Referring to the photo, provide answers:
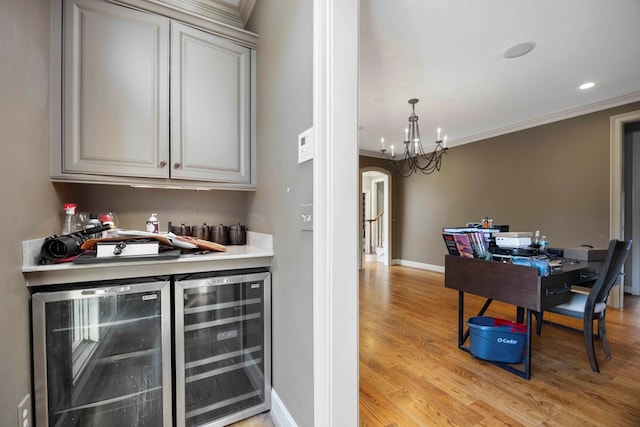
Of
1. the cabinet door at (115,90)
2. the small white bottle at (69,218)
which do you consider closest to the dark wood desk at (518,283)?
the cabinet door at (115,90)

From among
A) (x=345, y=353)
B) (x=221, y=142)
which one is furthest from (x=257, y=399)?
(x=221, y=142)

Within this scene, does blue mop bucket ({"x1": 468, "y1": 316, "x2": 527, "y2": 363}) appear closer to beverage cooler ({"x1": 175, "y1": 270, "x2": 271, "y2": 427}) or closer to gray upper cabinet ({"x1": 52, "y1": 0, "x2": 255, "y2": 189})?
beverage cooler ({"x1": 175, "y1": 270, "x2": 271, "y2": 427})

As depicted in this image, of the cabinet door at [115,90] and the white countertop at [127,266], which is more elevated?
the cabinet door at [115,90]

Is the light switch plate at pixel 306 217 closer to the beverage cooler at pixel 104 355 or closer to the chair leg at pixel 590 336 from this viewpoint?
the beverage cooler at pixel 104 355

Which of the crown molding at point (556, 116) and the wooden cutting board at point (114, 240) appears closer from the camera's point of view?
the wooden cutting board at point (114, 240)

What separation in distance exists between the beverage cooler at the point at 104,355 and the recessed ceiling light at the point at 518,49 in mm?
3260

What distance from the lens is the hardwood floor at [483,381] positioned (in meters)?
1.52

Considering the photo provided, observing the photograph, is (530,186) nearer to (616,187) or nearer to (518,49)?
(616,187)

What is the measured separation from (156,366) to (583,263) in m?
3.16

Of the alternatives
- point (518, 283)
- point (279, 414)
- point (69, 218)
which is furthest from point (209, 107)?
point (518, 283)

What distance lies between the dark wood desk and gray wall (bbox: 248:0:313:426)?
5.15ft

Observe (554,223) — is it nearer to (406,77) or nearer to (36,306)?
(406,77)

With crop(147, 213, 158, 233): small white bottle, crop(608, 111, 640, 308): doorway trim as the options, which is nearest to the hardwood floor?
crop(608, 111, 640, 308): doorway trim

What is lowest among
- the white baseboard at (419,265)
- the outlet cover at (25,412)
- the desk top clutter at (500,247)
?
the white baseboard at (419,265)
